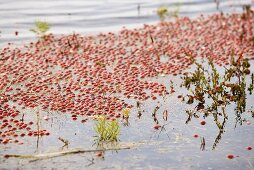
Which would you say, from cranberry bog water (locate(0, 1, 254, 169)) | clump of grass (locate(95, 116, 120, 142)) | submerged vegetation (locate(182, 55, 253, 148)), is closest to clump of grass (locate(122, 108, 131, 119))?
cranberry bog water (locate(0, 1, 254, 169))

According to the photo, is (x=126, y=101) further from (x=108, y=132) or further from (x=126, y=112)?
(x=108, y=132)

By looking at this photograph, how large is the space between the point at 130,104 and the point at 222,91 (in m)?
1.76

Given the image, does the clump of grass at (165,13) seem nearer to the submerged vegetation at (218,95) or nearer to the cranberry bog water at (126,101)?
the cranberry bog water at (126,101)

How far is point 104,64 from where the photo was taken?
29.4ft

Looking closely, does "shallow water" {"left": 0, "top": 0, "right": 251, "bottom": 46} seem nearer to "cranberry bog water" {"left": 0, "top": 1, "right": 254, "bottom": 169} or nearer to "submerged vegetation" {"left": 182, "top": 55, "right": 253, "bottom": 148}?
"cranberry bog water" {"left": 0, "top": 1, "right": 254, "bottom": 169}

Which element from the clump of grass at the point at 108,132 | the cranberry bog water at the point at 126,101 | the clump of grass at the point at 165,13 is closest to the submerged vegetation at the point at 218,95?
the cranberry bog water at the point at 126,101

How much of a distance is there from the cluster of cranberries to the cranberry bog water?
0.02 meters

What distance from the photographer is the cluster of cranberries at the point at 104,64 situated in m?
7.12

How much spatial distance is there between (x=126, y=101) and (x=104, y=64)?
1887 mm

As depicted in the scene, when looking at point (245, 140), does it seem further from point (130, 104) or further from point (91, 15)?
point (91, 15)

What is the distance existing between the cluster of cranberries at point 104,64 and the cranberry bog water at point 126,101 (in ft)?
0.08

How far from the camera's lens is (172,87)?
7766mm

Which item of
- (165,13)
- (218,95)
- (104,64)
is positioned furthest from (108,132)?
(165,13)

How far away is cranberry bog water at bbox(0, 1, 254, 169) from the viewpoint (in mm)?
5531
